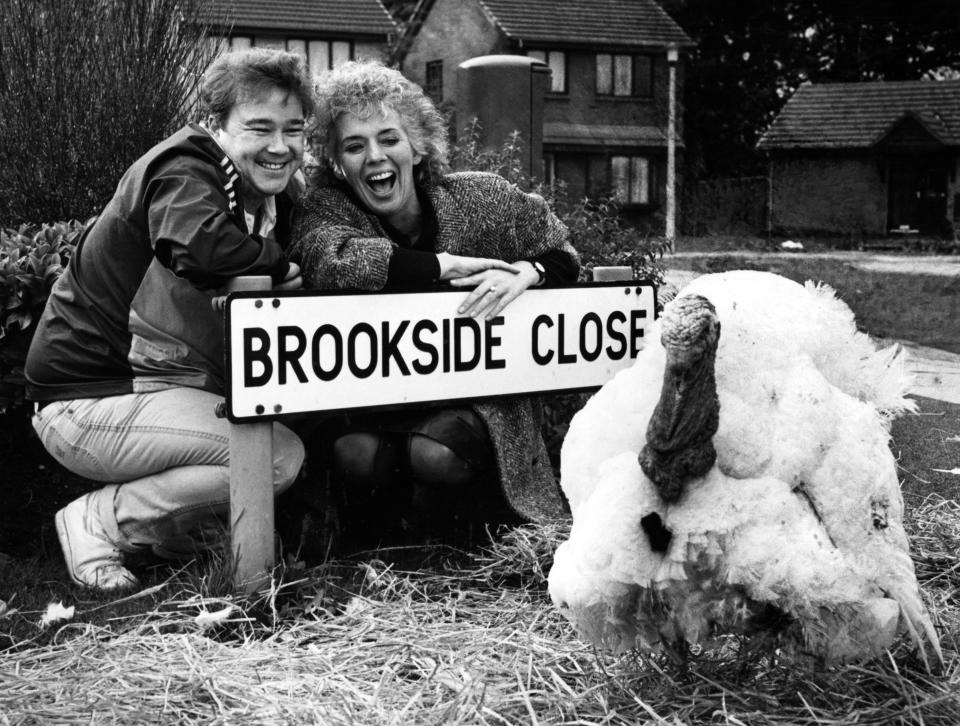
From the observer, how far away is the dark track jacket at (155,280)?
12.4ft

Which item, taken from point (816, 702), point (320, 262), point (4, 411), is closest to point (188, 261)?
point (320, 262)

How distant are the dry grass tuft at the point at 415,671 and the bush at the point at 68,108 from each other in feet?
11.4

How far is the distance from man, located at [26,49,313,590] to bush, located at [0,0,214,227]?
8.77ft

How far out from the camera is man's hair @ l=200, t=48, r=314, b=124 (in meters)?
4.08

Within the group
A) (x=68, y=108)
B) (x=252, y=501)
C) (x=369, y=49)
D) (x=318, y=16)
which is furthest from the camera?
(x=369, y=49)

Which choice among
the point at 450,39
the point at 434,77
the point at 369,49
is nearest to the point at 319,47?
the point at 369,49

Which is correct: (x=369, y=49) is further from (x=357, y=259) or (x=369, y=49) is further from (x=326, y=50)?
(x=357, y=259)

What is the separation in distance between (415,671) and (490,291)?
4.54 ft

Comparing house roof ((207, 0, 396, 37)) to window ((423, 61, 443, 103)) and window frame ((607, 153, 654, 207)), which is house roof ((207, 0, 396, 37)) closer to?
window ((423, 61, 443, 103))

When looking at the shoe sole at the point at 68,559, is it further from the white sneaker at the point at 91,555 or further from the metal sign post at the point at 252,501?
the metal sign post at the point at 252,501

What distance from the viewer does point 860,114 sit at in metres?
40.6

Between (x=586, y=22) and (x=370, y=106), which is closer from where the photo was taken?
(x=370, y=106)

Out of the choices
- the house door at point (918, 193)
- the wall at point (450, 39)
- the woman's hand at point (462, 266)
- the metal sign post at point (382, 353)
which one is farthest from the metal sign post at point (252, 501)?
the house door at point (918, 193)

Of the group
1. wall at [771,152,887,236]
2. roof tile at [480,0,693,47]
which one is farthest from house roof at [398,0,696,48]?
wall at [771,152,887,236]
